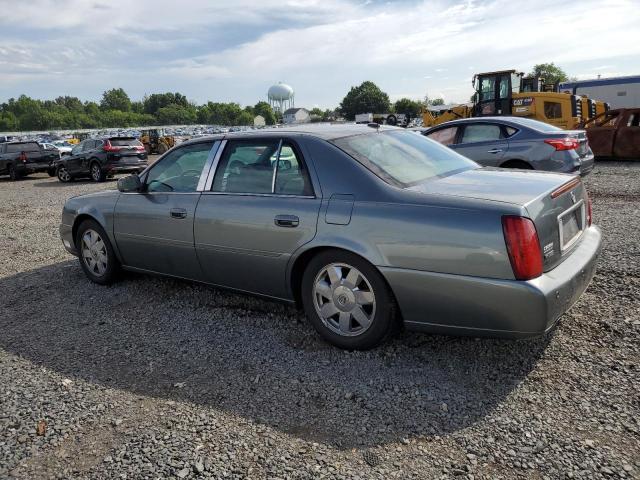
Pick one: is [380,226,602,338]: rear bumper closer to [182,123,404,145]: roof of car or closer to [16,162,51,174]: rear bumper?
[182,123,404,145]: roof of car

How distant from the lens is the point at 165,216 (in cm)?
437

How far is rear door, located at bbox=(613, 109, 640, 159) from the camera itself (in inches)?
546

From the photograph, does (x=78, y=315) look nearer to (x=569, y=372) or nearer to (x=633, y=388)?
(x=569, y=372)

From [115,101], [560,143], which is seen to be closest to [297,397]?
[560,143]

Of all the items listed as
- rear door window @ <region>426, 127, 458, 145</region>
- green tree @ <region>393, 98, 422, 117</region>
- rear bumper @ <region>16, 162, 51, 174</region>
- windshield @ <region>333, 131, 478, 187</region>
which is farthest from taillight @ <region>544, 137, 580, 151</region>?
green tree @ <region>393, 98, 422, 117</region>

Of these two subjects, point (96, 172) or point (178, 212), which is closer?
point (178, 212)

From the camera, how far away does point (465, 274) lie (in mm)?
2834

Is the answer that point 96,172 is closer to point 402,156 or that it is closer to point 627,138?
point 402,156

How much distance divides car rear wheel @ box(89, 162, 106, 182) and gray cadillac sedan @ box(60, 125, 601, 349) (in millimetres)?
14381

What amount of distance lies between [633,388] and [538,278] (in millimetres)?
863

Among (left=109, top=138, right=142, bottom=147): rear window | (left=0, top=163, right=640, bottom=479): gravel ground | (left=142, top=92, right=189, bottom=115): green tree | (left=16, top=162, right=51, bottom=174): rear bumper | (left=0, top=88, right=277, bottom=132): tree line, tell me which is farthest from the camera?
(left=142, top=92, right=189, bottom=115): green tree

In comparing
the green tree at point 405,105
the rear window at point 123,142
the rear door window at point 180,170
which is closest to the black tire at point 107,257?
the rear door window at point 180,170

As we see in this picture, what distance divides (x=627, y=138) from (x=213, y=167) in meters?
13.9

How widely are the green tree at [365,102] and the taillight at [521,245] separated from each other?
419ft
